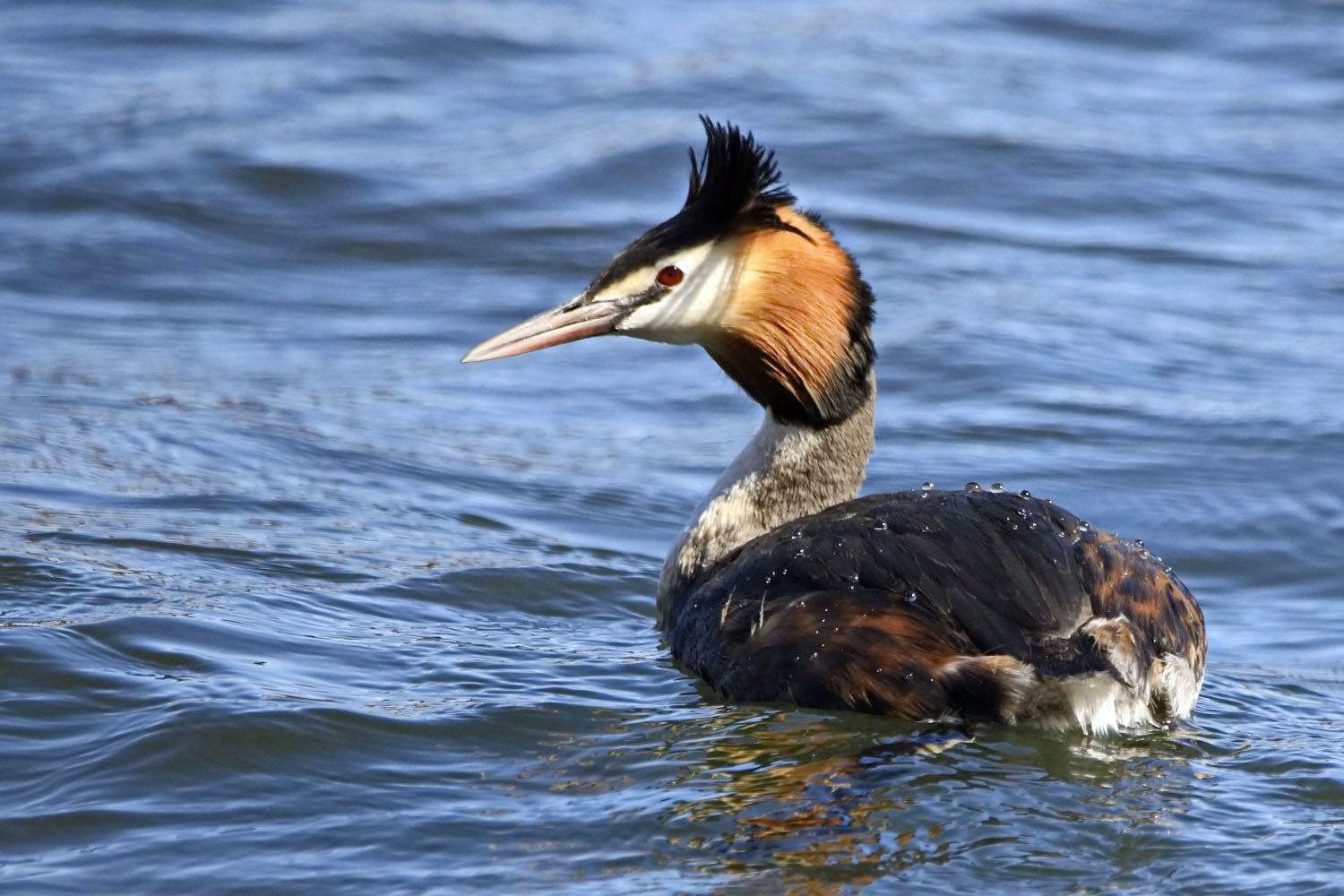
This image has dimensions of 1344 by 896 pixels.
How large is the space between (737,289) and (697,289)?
0.38ft

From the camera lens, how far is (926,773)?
185 inches

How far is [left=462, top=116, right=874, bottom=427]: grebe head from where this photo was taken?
5879mm

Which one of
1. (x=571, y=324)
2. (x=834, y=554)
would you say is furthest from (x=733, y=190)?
(x=834, y=554)

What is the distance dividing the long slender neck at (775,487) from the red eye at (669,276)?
572 millimetres

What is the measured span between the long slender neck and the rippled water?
0.34m

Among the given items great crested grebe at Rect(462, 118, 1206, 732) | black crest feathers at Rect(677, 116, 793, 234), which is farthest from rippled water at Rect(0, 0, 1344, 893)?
black crest feathers at Rect(677, 116, 793, 234)

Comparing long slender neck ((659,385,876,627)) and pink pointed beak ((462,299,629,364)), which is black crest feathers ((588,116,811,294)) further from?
long slender neck ((659,385,876,627))

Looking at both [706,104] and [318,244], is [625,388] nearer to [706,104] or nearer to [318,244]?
[318,244]

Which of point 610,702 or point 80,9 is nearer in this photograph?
point 610,702

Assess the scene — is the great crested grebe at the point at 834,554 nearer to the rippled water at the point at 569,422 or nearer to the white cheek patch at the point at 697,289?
the white cheek patch at the point at 697,289

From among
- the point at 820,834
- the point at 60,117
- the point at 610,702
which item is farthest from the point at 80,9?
the point at 820,834

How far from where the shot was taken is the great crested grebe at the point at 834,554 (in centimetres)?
488

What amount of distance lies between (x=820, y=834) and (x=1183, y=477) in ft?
13.4

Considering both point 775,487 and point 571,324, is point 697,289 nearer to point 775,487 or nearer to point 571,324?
point 571,324
